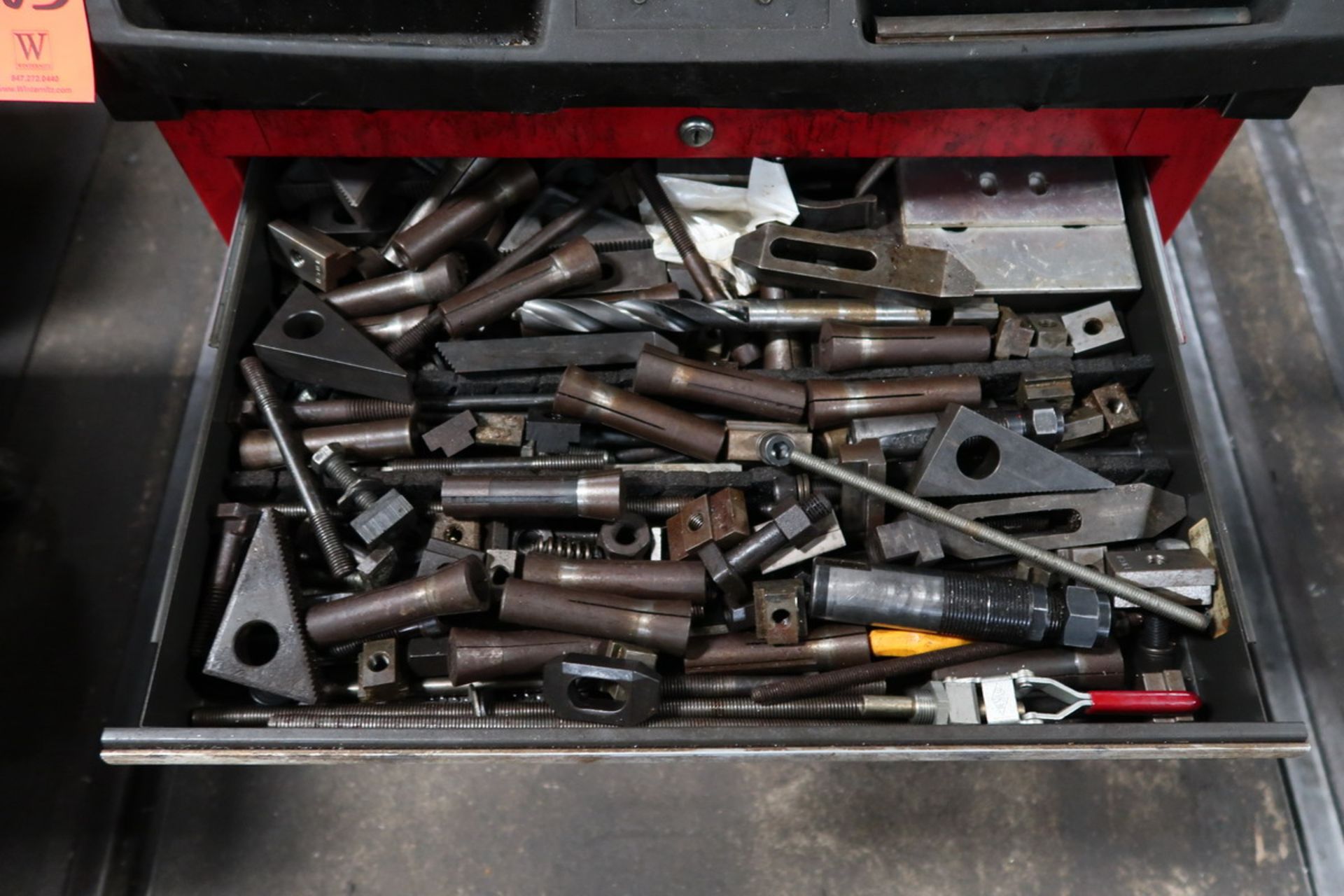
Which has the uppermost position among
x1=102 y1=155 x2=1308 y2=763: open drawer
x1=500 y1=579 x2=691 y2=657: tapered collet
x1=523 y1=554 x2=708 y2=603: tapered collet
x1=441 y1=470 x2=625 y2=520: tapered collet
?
x1=441 y1=470 x2=625 y2=520: tapered collet

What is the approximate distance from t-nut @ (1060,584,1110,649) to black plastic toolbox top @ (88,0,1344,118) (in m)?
0.81

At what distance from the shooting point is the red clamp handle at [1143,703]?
165cm

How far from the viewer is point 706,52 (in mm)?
1646

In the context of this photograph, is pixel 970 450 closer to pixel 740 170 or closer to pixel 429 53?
pixel 740 170

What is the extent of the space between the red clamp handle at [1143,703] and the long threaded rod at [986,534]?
0.39 feet

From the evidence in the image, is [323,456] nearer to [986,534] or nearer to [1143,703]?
[986,534]

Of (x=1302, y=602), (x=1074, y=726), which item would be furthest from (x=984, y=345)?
(x=1302, y=602)

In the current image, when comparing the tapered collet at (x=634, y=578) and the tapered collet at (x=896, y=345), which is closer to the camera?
the tapered collet at (x=634, y=578)

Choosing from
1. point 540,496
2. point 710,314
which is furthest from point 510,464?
point 710,314

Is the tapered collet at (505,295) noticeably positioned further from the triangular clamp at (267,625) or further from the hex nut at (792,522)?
the hex nut at (792,522)

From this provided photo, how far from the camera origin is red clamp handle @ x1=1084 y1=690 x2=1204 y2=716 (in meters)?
1.65

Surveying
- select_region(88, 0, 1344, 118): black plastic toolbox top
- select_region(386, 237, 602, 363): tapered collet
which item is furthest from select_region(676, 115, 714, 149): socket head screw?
select_region(386, 237, 602, 363): tapered collet

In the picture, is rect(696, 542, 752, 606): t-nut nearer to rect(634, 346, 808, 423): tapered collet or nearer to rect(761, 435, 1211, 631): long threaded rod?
rect(761, 435, 1211, 631): long threaded rod

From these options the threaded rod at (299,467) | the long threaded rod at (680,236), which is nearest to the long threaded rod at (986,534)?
the long threaded rod at (680,236)
